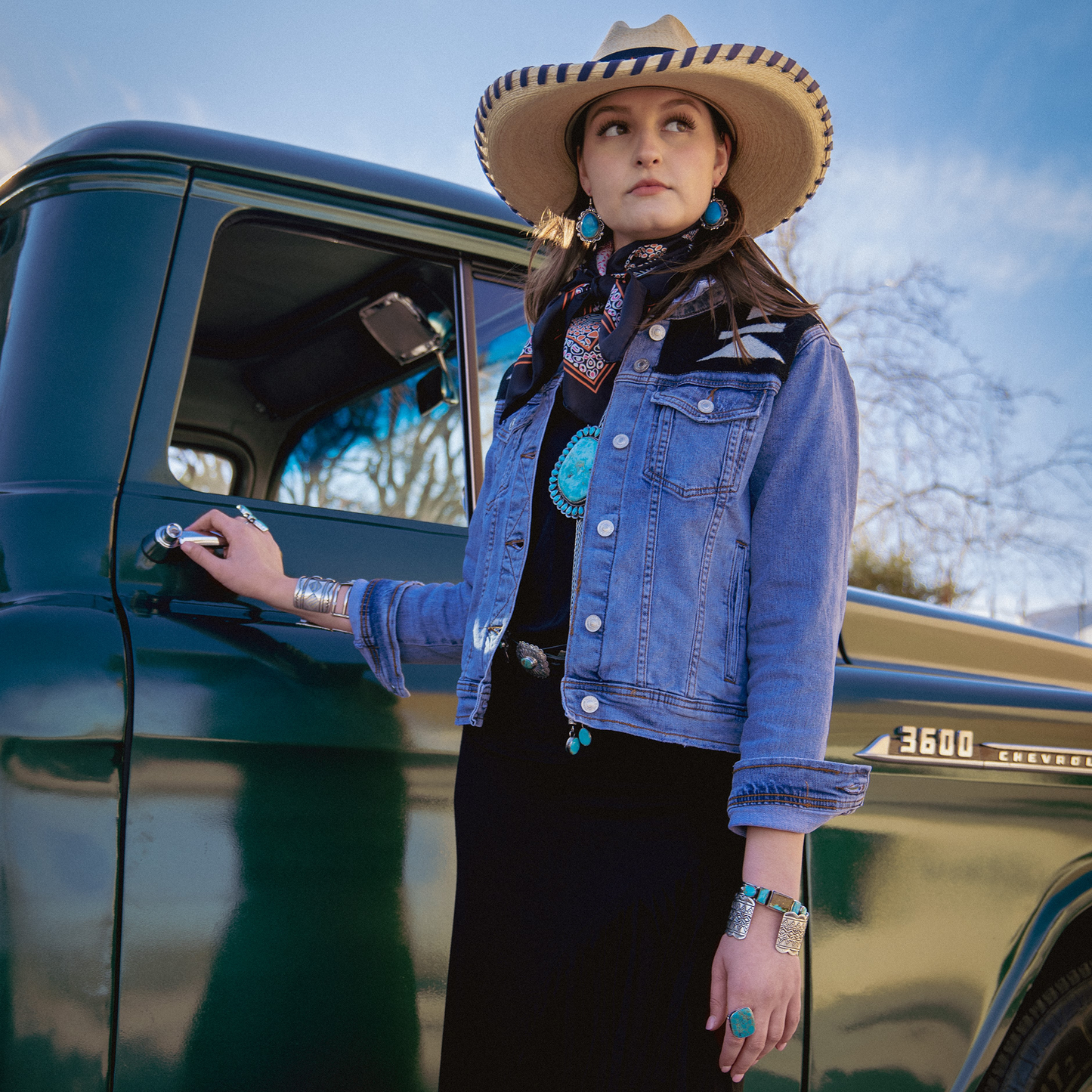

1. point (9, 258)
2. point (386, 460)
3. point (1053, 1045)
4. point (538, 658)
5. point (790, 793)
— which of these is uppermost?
point (9, 258)

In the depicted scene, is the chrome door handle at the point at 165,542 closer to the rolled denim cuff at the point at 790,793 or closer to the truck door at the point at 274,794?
the truck door at the point at 274,794

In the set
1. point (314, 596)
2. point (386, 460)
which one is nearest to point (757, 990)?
point (314, 596)

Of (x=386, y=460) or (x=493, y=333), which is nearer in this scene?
(x=493, y=333)

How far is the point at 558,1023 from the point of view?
103 cm

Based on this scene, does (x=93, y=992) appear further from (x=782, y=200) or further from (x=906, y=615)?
(x=906, y=615)

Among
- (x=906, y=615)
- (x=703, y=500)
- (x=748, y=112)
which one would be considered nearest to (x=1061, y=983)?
(x=906, y=615)

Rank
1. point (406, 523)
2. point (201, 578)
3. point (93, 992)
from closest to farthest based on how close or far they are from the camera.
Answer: point (93, 992) < point (201, 578) < point (406, 523)

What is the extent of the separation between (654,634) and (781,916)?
31 cm

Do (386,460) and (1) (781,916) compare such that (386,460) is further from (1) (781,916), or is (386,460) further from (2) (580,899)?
(1) (781,916)

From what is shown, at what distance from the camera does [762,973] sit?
94 cm

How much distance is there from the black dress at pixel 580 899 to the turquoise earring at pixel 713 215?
0.46 m

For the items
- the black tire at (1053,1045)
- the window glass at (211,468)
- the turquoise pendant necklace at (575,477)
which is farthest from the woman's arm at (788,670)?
the window glass at (211,468)

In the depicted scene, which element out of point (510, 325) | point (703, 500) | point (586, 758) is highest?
point (510, 325)

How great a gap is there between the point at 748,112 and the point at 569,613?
30.0 inches
